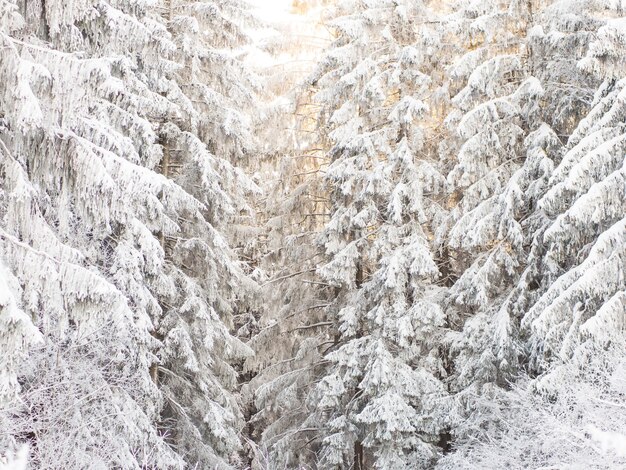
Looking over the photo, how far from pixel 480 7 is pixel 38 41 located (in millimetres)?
9200

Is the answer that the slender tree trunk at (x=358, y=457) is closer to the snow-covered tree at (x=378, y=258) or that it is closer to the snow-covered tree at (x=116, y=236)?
the snow-covered tree at (x=378, y=258)

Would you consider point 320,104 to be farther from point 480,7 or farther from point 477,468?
point 477,468

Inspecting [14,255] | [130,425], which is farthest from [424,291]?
[14,255]

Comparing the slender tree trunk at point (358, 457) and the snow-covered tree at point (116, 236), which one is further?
the slender tree trunk at point (358, 457)

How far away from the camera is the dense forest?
22.8 feet

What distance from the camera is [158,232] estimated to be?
43.6ft

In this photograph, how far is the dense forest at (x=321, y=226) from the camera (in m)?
6.94

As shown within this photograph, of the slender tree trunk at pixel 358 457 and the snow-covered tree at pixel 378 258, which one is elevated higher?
the snow-covered tree at pixel 378 258

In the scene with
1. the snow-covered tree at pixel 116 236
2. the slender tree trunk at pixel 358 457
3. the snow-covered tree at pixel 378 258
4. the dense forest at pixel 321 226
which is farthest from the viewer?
the slender tree trunk at pixel 358 457

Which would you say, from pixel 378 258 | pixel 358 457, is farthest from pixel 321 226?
pixel 358 457

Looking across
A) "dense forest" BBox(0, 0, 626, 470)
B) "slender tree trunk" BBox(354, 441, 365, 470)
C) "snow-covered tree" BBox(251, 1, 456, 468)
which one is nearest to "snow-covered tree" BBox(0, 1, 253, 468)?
"dense forest" BBox(0, 0, 626, 470)

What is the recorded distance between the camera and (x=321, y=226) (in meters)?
16.6

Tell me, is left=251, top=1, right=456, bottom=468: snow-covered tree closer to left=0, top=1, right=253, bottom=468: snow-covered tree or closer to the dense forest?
the dense forest

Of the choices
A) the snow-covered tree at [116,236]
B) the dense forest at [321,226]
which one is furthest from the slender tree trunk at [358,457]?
the snow-covered tree at [116,236]
